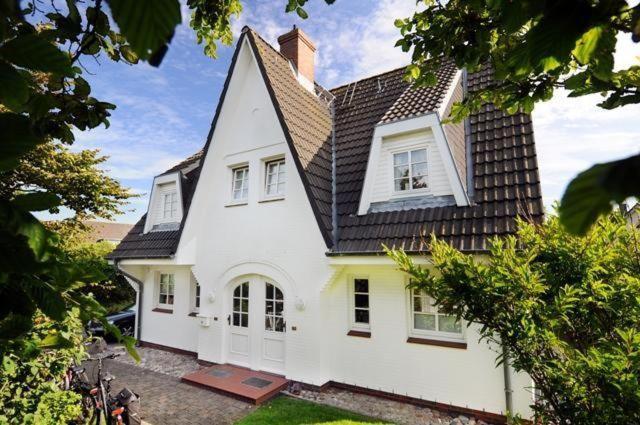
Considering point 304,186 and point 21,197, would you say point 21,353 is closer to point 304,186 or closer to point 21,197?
point 21,197

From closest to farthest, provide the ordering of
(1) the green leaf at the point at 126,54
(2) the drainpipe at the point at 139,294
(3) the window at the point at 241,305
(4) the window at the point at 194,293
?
(1) the green leaf at the point at 126,54, (3) the window at the point at 241,305, (4) the window at the point at 194,293, (2) the drainpipe at the point at 139,294

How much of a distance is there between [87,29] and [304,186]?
6563 millimetres

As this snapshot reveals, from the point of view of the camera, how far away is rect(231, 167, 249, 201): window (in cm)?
1003

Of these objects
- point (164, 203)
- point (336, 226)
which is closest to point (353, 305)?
point (336, 226)

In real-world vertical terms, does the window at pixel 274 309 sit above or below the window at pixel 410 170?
below

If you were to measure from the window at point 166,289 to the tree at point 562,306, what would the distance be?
10.2 m

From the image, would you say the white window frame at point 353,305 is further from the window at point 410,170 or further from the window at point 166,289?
the window at point 166,289

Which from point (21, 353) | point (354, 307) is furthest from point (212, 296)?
point (21, 353)

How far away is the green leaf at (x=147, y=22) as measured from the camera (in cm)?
50

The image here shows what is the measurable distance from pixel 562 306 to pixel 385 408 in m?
5.02

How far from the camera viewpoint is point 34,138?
Result: 2.27 feet

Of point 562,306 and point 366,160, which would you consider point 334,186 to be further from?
point 562,306

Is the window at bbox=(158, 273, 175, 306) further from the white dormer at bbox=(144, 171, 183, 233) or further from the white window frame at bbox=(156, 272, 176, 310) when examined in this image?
the white dormer at bbox=(144, 171, 183, 233)

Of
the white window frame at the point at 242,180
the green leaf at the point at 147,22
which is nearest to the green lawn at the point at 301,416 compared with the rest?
the white window frame at the point at 242,180
